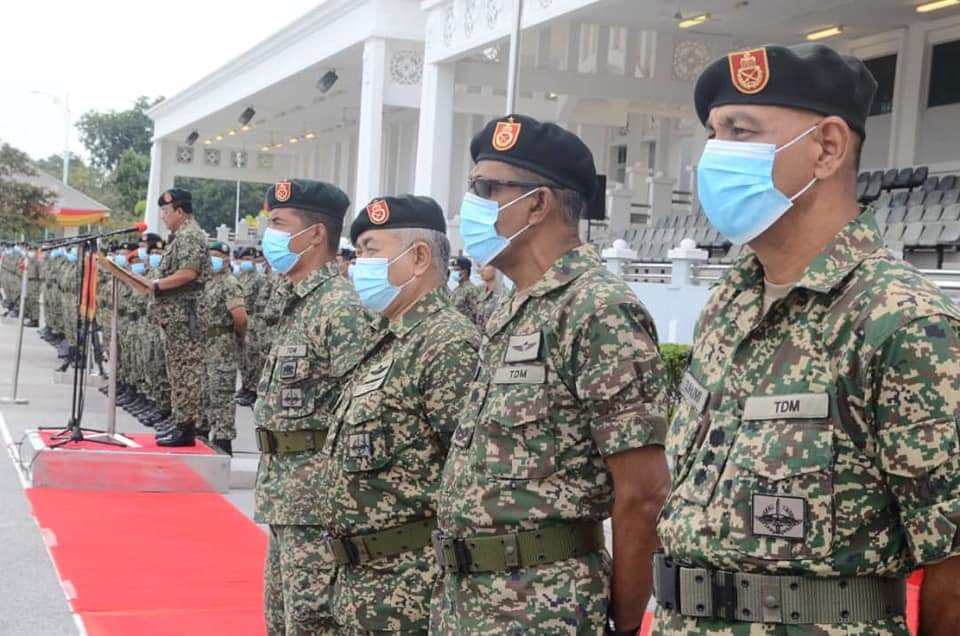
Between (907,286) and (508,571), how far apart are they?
3.70 feet

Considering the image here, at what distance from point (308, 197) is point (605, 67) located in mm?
18010

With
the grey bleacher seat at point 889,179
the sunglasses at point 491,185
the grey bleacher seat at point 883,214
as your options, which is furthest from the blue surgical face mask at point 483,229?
the grey bleacher seat at point 889,179

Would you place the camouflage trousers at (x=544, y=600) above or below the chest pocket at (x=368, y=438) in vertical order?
below

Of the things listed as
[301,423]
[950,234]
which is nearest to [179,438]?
[301,423]

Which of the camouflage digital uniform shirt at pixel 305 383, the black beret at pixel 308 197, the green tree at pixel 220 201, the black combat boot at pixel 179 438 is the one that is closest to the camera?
the camouflage digital uniform shirt at pixel 305 383

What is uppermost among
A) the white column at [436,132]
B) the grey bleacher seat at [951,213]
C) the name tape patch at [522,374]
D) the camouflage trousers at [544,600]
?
the white column at [436,132]

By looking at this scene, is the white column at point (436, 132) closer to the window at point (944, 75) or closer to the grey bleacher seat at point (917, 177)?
the grey bleacher seat at point (917, 177)

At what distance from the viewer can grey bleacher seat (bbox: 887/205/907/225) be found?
1549cm

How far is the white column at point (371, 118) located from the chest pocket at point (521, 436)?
1927cm

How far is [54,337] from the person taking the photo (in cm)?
2289

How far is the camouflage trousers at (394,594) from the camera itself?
3.35 metres

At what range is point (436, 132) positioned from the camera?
68.1 feet

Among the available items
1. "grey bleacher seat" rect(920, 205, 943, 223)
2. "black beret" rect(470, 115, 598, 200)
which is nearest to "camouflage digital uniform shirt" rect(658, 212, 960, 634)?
"black beret" rect(470, 115, 598, 200)

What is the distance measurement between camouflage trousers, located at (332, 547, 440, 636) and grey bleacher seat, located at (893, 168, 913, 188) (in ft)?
48.0
